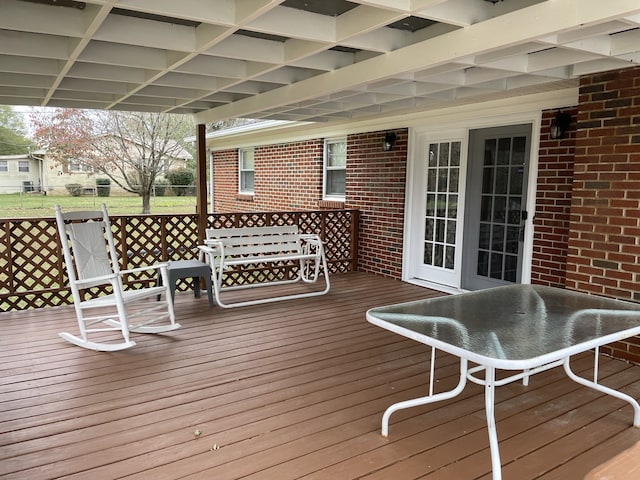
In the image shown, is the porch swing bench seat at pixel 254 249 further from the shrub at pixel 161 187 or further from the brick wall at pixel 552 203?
the shrub at pixel 161 187

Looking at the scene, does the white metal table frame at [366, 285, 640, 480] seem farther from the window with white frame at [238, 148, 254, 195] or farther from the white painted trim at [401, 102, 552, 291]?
the window with white frame at [238, 148, 254, 195]

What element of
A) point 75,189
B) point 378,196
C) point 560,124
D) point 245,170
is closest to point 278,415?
point 560,124

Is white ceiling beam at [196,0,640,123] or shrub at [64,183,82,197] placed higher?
white ceiling beam at [196,0,640,123]

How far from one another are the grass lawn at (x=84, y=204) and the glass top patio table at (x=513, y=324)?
14.3 m

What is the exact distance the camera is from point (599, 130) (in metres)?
3.86

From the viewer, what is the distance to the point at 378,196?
7.03 meters

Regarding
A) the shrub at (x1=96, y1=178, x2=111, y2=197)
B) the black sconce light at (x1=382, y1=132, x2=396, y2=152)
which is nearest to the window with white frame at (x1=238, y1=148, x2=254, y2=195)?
the black sconce light at (x1=382, y1=132, x2=396, y2=152)

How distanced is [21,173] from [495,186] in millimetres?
20474

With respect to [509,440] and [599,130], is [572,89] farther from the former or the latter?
[509,440]

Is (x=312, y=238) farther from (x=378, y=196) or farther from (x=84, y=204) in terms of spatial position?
(x=84, y=204)

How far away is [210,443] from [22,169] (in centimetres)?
2115

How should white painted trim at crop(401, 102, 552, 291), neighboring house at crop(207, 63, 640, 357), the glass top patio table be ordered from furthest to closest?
white painted trim at crop(401, 102, 552, 291)
neighboring house at crop(207, 63, 640, 357)
the glass top patio table

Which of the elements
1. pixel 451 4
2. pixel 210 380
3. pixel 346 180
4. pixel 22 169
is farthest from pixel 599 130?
pixel 22 169

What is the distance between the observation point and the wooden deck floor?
2344mm
